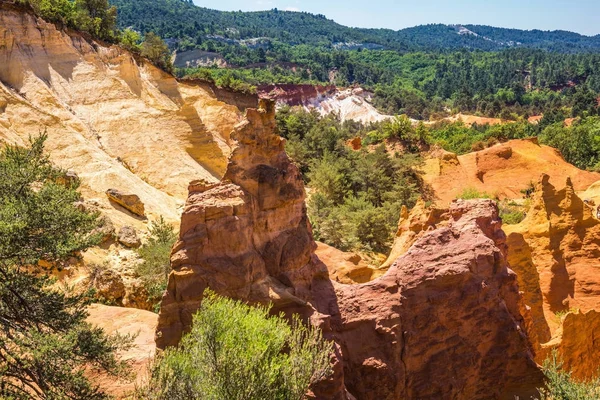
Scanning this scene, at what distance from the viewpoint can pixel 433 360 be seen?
9.40 metres

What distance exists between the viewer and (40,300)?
365 inches

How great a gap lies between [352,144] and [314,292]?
38444mm

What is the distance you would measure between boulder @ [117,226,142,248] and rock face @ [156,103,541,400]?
1022 cm

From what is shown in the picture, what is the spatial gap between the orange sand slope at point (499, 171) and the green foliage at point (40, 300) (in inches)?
1189

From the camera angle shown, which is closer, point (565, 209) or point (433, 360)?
point (433, 360)

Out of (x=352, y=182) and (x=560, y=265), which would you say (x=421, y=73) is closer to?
(x=352, y=182)

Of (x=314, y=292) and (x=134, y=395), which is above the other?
(x=314, y=292)

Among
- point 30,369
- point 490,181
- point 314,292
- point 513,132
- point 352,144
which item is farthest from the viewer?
point 513,132

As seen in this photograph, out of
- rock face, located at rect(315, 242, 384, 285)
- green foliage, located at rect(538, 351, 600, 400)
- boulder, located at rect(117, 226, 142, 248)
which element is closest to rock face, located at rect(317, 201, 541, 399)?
green foliage, located at rect(538, 351, 600, 400)

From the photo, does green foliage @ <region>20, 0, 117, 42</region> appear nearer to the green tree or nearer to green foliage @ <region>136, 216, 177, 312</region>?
the green tree

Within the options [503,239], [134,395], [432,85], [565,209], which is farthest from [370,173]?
[432,85]

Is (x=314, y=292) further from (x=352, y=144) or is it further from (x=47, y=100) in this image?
(x=352, y=144)

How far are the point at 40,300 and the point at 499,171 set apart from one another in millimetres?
36087

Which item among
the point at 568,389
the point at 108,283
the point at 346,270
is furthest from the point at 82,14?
the point at 568,389
